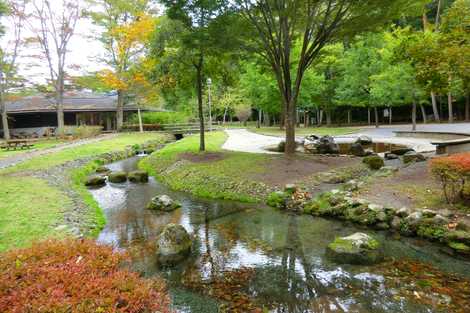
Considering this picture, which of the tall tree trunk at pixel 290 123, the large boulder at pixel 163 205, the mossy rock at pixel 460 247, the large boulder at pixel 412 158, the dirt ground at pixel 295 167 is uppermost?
the tall tree trunk at pixel 290 123

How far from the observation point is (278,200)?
9.41 metres

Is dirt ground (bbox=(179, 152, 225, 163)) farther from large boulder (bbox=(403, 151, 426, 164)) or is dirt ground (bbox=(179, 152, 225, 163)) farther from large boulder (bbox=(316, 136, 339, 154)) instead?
large boulder (bbox=(403, 151, 426, 164))

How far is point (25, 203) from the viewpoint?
8.46 meters

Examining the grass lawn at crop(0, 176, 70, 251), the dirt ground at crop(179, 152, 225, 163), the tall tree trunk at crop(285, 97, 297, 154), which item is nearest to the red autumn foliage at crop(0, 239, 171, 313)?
the grass lawn at crop(0, 176, 70, 251)

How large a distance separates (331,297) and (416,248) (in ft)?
8.76

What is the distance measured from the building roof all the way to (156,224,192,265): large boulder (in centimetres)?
3019

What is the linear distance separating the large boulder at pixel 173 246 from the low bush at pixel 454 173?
5944mm

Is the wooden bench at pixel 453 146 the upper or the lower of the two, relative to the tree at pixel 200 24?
lower

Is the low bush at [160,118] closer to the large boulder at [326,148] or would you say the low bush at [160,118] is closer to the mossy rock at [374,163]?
the large boulder at [326,148]

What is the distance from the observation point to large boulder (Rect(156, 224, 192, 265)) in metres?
5.97

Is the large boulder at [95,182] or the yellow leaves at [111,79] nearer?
the large boulder at [95,182]

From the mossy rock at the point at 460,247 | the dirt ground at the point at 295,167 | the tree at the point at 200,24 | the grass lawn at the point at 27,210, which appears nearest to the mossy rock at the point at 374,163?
the dirt ground at the point at 295,167

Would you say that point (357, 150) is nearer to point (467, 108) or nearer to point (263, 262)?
point (263, 262)

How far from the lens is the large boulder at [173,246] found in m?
5.97
